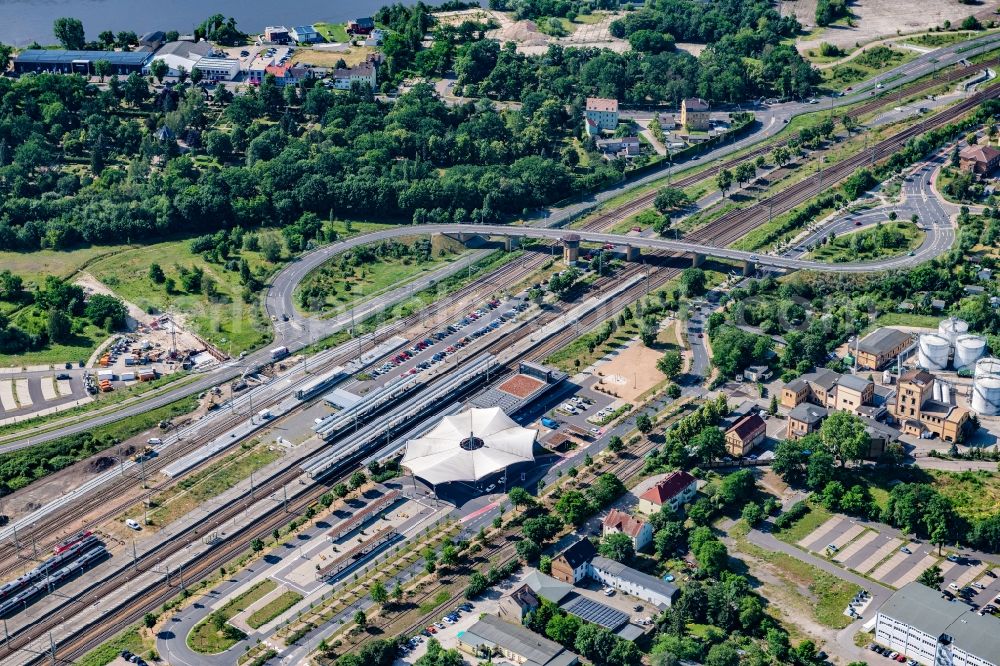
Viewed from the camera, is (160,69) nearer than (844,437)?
No

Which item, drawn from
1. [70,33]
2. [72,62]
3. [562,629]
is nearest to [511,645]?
[562,629]

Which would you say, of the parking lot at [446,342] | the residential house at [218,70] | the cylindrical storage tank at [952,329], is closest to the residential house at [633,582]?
the parking lot at [446,342]

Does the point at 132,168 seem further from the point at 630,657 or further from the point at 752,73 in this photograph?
the point at 630,657

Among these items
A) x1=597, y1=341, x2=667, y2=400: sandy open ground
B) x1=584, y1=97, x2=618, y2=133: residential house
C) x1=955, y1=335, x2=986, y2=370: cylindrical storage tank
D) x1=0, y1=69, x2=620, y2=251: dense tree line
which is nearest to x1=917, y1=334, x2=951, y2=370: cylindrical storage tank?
x1=955, y1=335, x2=986, y2=370: cylindrical storage tank

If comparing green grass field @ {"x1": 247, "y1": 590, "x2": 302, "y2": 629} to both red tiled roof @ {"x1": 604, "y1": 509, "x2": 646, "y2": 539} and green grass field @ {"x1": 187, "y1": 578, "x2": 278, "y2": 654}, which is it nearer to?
green grass field @ {"x1": 187, "y1": 578, "x2": 278, "y2": 654}

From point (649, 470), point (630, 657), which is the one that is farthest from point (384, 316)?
point (630, 657)

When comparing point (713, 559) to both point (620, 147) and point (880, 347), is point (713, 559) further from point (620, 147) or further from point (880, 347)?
point (620, 147)

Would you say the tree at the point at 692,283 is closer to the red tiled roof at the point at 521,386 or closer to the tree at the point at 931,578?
the red tiled roof at the point at 521,386
